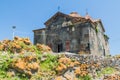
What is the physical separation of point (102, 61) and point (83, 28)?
11826mm

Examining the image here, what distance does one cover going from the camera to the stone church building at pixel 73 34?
30484 mm

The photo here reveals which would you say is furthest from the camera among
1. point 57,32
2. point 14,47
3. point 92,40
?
point 57,32

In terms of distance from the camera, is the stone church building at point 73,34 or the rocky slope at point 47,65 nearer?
the rocky slope at point 47,65

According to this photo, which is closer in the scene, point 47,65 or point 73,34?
point 47,65

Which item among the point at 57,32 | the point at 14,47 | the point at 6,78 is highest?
the point at 57,32

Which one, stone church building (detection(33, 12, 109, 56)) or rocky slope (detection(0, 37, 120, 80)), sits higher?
stone church building (detection(33, 12, 109, 56))

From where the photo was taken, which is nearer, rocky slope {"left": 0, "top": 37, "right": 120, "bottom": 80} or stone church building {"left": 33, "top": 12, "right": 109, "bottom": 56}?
rocky slope {"left": 0, "top": 37, "right": 120, "bottom": 80}

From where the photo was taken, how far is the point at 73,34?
103 feet

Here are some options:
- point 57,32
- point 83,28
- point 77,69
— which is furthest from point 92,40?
point 77,69

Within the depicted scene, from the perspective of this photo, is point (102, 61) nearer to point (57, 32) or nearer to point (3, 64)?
point (3, 64)

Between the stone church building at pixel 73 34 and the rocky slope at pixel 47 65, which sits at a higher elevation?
the stone church building at pixel 73 34

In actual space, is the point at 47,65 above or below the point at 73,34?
below

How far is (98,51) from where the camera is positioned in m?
31.8

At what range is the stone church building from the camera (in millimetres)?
30484
